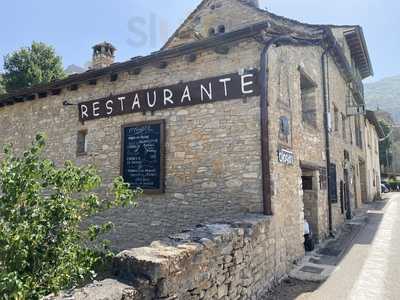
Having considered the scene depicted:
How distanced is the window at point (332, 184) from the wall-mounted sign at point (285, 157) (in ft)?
10.6

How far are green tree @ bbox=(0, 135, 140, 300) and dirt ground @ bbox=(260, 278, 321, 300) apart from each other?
291 cm

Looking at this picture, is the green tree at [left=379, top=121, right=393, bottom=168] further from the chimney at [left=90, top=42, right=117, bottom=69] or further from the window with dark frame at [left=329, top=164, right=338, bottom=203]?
the chimney at [left=90, top=42, right=117, bottom=69]

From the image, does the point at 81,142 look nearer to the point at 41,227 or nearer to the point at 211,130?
the point at 211,130

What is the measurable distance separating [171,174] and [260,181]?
1.99m

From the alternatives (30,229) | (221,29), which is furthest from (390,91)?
(30,229)

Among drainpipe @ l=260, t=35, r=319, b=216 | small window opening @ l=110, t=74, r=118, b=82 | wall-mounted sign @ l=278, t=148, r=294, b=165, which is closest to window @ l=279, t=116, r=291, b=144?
wall-mounted sign @ l=278, t=148, r=294, b=165

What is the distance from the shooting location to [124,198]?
3.52 meters

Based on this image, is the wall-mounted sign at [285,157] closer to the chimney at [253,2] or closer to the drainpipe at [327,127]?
the drainpipe at [327,127]

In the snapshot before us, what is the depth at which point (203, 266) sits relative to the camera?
357 cm

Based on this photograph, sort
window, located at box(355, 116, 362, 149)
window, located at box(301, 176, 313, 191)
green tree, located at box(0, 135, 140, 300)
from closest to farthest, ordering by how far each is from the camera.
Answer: green tree, located at box(0, 135, 140, 300) < window, located at box(301, 176, 313, 191) < window, located at box(355, 116, 362, 149)

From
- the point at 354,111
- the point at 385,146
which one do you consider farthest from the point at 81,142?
the point at 385,146

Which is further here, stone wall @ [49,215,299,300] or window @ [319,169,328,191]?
window @ [319,169,328,191]

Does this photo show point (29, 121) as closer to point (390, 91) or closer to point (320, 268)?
point (320, 268)

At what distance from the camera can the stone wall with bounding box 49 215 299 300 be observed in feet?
9.23
